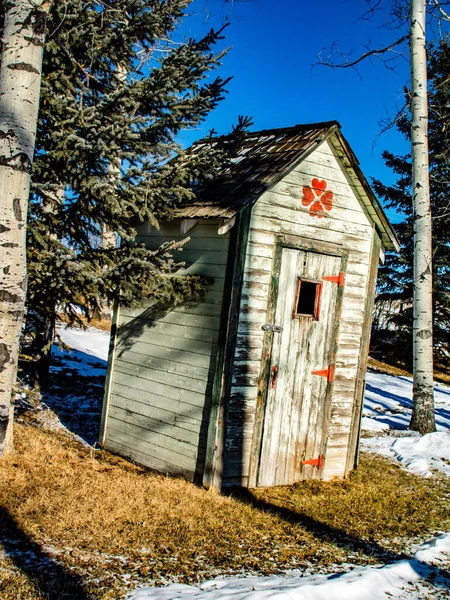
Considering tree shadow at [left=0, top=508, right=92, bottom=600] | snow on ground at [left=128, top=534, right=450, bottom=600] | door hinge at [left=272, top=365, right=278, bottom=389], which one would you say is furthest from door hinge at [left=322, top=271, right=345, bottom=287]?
tree shadow at [left=0, top=508, right=92, bottom=600]

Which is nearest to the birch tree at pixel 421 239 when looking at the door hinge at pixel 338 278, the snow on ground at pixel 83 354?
the door hinge at pixel 338 278

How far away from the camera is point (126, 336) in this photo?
7.52m

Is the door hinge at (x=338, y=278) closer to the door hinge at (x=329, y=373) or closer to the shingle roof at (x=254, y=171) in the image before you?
the door hinge at (x=329, y=373)

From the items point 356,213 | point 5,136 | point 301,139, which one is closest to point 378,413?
point 356,213

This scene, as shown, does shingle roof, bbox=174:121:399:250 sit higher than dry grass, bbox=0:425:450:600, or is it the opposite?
shingle roof, bbox=174:121:399:250

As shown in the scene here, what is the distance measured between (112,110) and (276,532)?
4683 mm

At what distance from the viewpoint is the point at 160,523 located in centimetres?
488

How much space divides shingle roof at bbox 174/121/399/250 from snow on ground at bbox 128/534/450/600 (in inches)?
144

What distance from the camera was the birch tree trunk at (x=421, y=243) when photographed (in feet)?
30.5

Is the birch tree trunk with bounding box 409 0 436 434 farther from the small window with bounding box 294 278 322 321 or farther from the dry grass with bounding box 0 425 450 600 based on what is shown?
the small window with bounding box 294 278 322 321

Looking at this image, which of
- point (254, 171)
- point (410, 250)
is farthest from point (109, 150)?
point (410, 250)

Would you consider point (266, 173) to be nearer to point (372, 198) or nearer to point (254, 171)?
point (254, 171)

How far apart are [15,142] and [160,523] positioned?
144 inches

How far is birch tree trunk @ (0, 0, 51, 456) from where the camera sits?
468cm
